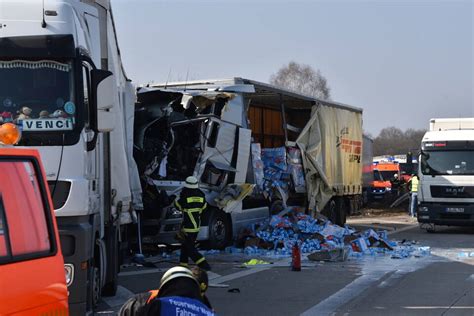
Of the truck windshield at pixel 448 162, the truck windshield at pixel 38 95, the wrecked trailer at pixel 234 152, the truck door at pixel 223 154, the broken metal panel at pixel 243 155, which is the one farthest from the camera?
the truck windshield at pixel 448 162

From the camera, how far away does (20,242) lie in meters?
3.86

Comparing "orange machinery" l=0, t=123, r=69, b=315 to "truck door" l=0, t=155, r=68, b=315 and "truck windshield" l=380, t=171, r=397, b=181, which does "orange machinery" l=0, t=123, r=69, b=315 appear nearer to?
"truck door" l=0, t=155, r=68, b=315

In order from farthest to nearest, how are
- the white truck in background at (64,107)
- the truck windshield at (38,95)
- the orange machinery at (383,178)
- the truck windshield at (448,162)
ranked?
the orange machinery at (383,178) → the truck windshield at (448,162) → the truck windshield at (38,95) → the white truck in background at (64,107)

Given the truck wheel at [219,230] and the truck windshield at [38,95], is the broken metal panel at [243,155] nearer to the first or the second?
the truck wheel at [219,230]

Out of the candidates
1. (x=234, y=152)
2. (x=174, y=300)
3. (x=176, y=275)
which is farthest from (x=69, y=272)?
(x=234, y=152)

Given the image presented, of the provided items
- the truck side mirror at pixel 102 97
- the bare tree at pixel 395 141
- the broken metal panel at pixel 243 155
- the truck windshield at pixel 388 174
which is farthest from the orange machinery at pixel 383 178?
the bare tree at pixel 395 141

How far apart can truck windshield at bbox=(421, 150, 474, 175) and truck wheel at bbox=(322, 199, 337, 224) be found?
275cm

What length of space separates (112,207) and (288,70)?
69.1 m

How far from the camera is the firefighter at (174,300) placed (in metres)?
3.51

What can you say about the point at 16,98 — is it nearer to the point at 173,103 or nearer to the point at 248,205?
the point at 173,103

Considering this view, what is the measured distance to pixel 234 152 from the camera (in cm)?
1492

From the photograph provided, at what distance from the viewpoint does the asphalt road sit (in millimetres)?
8781

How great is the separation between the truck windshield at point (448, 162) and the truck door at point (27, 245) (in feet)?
55.4

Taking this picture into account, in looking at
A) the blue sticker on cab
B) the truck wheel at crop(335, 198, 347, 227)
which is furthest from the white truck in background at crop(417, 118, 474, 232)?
the blue sticker on cab
